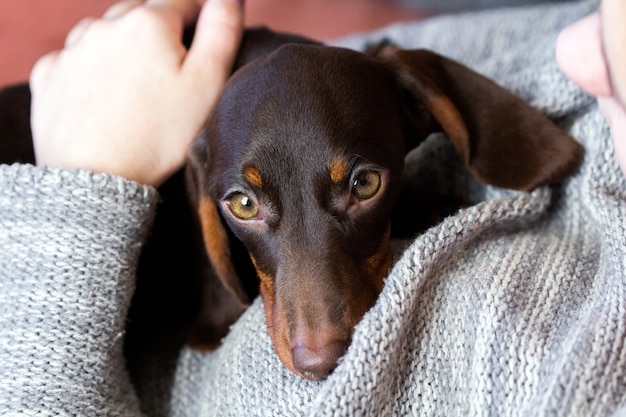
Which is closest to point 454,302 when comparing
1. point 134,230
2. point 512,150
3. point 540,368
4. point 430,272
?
point 430,272

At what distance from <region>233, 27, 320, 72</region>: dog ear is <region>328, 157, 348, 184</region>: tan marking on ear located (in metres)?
0.45

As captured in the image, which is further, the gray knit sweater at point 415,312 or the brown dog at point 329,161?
the brown dog at point 329,161

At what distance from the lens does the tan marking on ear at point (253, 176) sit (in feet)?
4.24

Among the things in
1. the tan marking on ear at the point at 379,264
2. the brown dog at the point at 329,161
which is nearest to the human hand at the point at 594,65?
the brown dog at the point at 329,161

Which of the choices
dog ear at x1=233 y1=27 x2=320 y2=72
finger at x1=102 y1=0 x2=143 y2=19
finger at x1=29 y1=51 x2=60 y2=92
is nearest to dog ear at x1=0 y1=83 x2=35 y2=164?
finger at x1=29 y1=51 x2=60 y2=92

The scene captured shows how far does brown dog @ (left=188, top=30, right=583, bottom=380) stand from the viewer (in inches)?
48.0

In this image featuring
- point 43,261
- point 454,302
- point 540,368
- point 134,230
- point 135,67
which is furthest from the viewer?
point 135,67

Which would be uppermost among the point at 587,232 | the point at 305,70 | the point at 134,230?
the point at 305,70

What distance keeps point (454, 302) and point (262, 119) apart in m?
0.49

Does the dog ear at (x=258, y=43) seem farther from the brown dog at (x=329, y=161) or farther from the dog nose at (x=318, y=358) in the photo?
the dog nose at (x=318, y=358)

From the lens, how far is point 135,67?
61.0 inches

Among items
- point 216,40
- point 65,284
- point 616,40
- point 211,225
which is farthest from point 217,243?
point 616,40

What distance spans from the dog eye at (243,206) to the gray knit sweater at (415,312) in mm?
170

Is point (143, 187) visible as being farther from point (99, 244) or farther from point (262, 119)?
point (262, 119)
